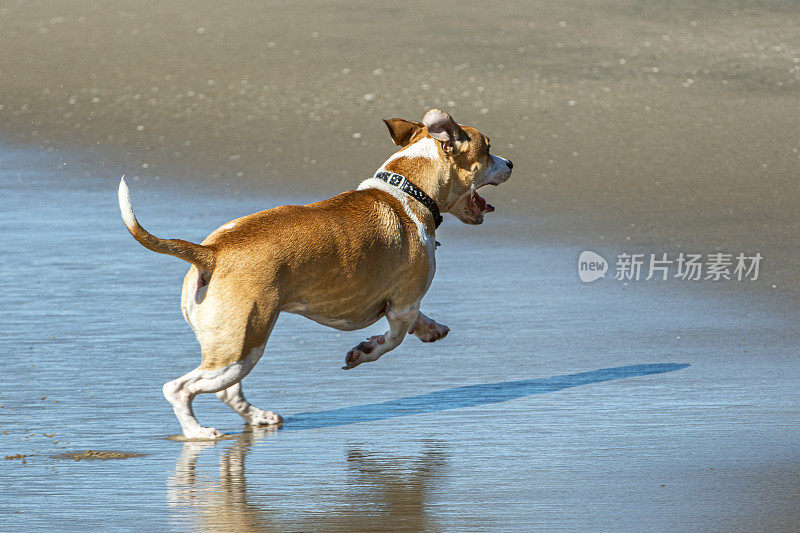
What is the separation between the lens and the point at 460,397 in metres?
6.28

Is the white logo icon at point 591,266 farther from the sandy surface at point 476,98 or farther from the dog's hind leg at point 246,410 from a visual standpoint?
the dog's hind leg at point 246,410

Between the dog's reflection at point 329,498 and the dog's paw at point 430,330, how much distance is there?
136cm

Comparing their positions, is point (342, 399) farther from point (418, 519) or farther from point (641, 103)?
point (641, 103)

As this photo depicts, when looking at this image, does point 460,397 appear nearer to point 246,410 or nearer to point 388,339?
point 388,339

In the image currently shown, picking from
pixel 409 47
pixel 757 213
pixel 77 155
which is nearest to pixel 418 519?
pixel 757 213

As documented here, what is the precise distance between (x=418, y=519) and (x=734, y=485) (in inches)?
46.5

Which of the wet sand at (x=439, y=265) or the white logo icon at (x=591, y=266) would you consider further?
the white logo icon at (x=591, y=266)

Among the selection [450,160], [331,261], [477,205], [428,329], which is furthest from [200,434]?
[477,205]

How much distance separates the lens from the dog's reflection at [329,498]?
4.51 meters

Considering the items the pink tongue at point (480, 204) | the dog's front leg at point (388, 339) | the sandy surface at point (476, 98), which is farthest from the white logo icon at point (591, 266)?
the dog's front leg at point (388, 339)

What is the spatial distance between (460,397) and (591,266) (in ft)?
9.59

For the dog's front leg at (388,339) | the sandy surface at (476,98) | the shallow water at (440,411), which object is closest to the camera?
the shallow water at (440,411)

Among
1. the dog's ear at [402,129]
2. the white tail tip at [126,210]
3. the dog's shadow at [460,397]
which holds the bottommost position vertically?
the dog's shadow at [460,397]

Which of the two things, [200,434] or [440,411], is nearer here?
[200,434]
